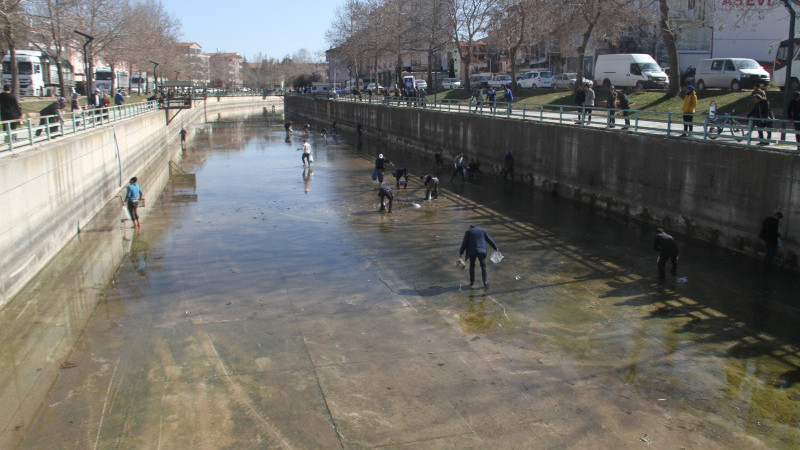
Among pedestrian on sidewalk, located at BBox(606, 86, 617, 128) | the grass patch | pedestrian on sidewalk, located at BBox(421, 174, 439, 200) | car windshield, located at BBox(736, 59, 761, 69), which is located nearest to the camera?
pedestrian on sidewalk, located at BBox(606, 86, 617, 128)

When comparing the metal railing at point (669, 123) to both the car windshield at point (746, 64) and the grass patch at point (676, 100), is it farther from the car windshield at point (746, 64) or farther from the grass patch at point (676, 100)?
the car windshield at point (746, 64)

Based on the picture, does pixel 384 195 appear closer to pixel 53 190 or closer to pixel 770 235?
pixel 53 190

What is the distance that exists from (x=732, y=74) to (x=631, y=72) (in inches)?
299

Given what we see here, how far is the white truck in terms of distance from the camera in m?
48.9

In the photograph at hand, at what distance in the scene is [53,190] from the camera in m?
16.2

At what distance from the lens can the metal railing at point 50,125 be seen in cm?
1506

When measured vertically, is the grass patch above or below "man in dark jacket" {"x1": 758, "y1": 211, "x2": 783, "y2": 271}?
above

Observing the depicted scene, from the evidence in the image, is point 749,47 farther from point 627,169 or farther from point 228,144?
point 228,144

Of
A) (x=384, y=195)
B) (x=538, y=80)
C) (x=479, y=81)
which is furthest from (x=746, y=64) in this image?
(x=479, y=81)

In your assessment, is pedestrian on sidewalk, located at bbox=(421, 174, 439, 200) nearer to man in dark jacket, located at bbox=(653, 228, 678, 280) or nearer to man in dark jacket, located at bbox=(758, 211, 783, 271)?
man in dark jacket, located at bbox=(653, 228, 678, 280)

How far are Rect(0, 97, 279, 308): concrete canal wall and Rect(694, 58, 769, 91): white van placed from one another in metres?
26.6

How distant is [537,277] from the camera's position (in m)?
13.9

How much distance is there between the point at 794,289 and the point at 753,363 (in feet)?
14.6

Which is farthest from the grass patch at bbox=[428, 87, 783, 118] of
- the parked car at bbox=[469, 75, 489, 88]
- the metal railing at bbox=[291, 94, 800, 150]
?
the parked car at bbox=[469, 75, 489, 88]
